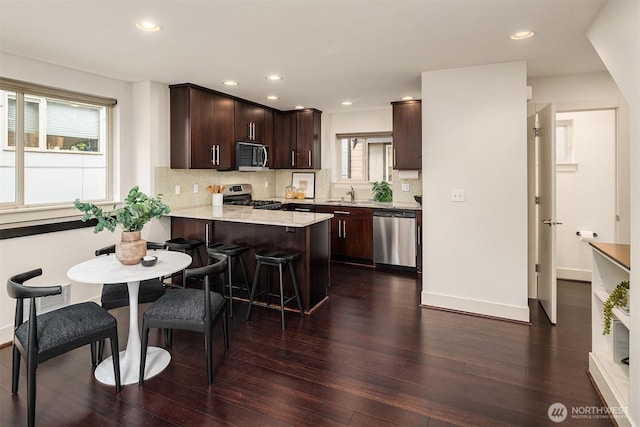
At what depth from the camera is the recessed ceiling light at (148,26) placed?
8.22ft

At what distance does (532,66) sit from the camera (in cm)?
346

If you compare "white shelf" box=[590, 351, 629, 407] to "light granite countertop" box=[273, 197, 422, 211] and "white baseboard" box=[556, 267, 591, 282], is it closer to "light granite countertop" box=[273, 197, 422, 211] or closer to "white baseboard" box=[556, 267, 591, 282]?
"white baseboard" box=[556, 267, 591, 282]

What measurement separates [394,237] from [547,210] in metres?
2.04

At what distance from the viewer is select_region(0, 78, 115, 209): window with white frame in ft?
10.3

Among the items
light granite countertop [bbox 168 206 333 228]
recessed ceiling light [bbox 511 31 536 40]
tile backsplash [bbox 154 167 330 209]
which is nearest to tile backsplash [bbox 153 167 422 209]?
tile backsplash [bbox 154 167 330 209]

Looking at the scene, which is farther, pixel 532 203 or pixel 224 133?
pixel 224 133

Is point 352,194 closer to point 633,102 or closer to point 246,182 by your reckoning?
point 246,182

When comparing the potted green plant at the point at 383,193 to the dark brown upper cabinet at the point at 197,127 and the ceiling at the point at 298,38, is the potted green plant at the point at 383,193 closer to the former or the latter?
the ceiling at the point at 298,38

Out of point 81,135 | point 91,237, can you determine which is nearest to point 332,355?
point 91,237

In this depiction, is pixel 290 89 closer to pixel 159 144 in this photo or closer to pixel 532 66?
pixel 159 144

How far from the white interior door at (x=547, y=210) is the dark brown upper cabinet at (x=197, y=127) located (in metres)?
3.62

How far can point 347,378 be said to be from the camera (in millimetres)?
2408

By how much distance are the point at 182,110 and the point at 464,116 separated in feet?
10.1

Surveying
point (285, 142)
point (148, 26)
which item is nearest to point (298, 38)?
point (148, 26)
